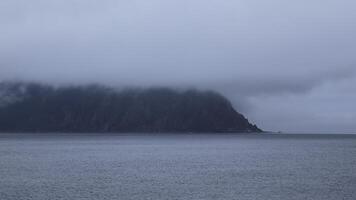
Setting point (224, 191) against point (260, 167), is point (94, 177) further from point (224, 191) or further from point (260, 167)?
point (260, 167)

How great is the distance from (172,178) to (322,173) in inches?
1037

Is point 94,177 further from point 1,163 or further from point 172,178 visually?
point 1,163

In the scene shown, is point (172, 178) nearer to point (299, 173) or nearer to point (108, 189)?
point (108, 189)

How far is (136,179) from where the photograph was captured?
88.8m

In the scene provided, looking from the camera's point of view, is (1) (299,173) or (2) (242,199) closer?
(2) (242,199)

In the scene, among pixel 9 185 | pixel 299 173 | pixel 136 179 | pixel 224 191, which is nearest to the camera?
pixel 224 191

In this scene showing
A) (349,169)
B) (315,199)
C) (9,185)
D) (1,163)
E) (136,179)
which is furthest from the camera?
(1,163)

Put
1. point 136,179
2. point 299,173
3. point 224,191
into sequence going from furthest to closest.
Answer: point 299,173 → point 136,179 → point 224,191

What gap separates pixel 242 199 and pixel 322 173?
1370 inches

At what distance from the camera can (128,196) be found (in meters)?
70.8

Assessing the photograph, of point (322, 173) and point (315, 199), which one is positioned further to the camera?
point (322, 173)

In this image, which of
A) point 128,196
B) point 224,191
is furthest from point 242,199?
point 128,196

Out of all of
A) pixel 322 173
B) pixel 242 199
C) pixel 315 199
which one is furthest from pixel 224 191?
pixel 322 173

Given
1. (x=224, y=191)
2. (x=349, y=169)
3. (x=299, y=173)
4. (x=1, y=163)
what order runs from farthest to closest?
(x=1, y=163)
(x=349, y=169)
(x=299, y=173)
(x=224, y=191)
